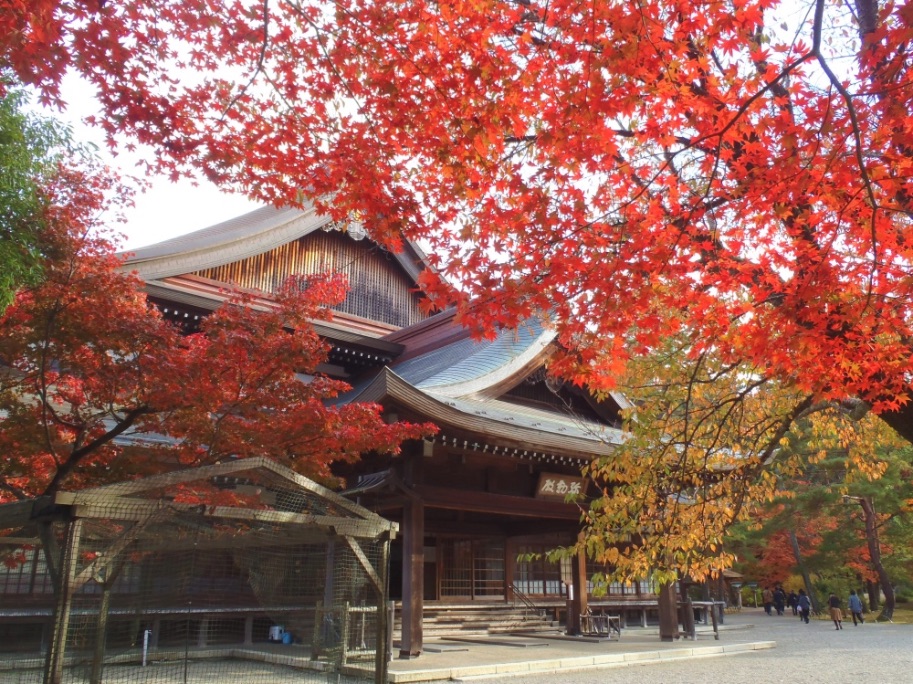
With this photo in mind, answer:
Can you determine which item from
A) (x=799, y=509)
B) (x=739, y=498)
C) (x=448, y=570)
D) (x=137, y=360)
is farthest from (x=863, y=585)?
(x=137, y=360)

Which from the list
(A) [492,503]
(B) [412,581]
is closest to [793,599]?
(A) [492,503]

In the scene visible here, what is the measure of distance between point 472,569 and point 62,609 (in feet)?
39.1

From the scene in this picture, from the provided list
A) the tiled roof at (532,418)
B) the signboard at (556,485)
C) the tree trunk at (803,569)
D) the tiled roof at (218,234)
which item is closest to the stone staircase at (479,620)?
the signboard at (556,485)

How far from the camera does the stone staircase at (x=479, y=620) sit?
14.2m

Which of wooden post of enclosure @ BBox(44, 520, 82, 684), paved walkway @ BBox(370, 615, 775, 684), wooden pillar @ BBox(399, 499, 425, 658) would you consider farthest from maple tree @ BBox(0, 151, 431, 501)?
paved walkway @ BBox(370, 615, 775, 684)

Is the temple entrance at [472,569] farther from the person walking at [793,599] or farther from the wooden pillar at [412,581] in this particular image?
the person walking at [793,599]

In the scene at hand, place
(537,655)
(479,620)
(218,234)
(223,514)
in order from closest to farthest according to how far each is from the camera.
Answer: (223,514) → (537,655) → (479,620) → (218,234)

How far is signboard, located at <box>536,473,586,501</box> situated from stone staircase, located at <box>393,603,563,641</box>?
3669 millimetres

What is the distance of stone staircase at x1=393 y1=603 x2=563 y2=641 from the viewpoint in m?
14.2

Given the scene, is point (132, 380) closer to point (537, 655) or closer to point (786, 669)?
point (537, 655)

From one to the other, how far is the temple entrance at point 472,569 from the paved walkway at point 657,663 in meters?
1.88

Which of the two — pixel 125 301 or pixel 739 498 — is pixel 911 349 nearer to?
pixel 739 498

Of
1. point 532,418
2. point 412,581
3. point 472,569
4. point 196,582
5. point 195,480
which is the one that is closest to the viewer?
point 195,480

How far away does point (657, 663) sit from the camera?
1216cm
